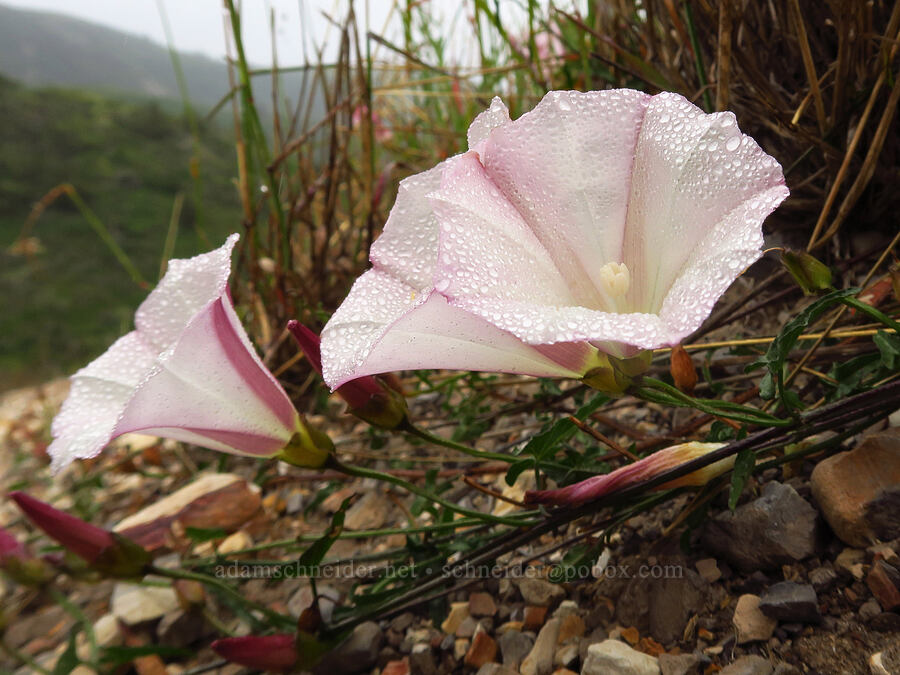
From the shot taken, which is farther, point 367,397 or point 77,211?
point 77,211

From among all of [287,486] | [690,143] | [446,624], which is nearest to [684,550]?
[446,624]

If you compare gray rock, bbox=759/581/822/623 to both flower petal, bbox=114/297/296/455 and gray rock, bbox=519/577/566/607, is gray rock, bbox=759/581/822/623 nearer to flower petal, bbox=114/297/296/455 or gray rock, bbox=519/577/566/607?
gray rock, bbox=519/577/566/607

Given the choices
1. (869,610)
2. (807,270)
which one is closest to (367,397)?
(807,270)

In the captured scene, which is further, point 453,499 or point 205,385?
point 453,499

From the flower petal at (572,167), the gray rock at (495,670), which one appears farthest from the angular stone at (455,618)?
the flower petal at (572,167)

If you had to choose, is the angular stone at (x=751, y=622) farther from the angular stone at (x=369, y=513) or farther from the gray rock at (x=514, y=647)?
the angular stone at (x=369, y=513)

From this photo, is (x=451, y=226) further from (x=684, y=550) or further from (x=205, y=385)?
(x=684, y=550)

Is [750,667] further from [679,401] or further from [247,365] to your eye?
[247,365]
